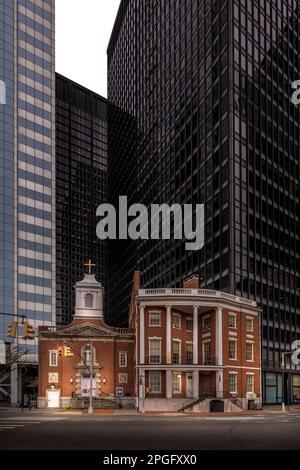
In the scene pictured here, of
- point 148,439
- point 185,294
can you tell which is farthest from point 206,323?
point 148,439

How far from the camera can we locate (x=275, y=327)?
99.6 meters

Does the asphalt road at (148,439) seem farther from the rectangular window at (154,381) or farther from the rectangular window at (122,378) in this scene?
the rectangular window at (122,378)

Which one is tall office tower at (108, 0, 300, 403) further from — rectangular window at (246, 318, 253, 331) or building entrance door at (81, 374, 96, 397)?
building entrance door at (81, 374, 96, 397)

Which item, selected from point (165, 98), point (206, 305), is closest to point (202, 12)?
point (165, 98)

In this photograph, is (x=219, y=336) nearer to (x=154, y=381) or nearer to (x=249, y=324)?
(x=249, y=324)

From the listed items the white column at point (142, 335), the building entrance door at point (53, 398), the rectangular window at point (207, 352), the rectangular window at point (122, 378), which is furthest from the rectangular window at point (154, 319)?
the building entrance door at point (53, 398)

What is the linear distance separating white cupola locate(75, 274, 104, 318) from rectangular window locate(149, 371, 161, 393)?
46.7 ft

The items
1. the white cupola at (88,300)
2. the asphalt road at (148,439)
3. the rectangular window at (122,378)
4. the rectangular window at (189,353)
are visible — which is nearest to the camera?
the asphalt road at (148,439)

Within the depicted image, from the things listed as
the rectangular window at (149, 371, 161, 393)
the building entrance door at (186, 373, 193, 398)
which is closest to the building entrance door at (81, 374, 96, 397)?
the rectangular window at (149, 371, 161, 393)

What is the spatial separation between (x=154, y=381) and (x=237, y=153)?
4289 centimetres

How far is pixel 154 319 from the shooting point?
2724 inches

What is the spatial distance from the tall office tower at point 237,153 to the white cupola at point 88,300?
19912 millimetres

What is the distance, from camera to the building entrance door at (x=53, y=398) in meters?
74.9

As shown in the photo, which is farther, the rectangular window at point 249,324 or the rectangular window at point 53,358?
the rectangular window at point 53,358
